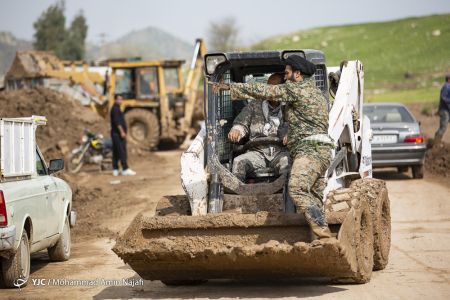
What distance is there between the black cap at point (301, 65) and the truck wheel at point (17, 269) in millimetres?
3501

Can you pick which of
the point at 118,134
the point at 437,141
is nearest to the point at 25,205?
the point at 118,134

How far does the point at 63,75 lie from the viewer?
33125 millimetres

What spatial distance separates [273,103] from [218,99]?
2.14ft

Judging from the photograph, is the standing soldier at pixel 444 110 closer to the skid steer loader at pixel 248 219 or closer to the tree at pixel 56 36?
the skid steer loader at pixel 248 219

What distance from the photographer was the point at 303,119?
9.24m

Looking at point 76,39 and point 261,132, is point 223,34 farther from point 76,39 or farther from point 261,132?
point 261,132

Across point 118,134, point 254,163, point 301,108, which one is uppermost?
point 301,108

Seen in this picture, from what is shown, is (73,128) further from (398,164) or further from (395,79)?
(395,79)

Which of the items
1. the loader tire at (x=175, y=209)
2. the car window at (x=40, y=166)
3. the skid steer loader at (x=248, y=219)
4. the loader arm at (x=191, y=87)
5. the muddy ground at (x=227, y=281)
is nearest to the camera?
the skid steer loader at (x=248, y=219)

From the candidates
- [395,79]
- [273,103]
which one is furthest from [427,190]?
[395,79]

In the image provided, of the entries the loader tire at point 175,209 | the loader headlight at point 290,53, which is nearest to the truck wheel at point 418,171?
the loader headlight at point 290,53

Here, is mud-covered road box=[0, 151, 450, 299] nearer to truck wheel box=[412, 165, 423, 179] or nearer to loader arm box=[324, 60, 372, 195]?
loader arm box=[324, 60, 372, 195]

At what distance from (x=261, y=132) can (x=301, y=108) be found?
1.00m

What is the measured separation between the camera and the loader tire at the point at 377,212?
32.5 feet
